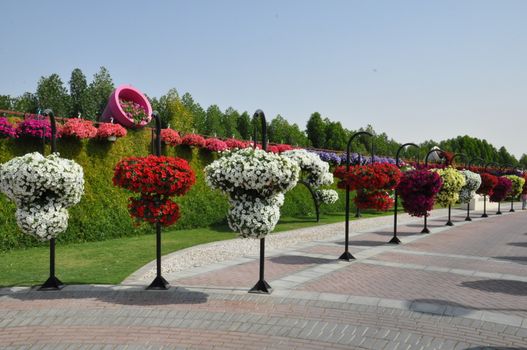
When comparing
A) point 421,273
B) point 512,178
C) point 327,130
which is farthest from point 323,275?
point 327,130

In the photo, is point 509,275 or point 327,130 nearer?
point 509,275

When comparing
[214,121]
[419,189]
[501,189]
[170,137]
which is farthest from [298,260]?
[214,121]

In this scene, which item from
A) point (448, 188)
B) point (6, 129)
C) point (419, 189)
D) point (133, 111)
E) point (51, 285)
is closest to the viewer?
point (51, 285)

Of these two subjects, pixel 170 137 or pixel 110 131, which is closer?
pixel 110 131

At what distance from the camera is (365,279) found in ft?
34.0

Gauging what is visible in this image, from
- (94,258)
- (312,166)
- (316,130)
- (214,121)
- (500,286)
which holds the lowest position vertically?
(94,258)

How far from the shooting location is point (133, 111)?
17625 mm

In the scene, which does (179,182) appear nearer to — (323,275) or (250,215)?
(250,215)

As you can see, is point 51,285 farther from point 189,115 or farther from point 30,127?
point 189,115

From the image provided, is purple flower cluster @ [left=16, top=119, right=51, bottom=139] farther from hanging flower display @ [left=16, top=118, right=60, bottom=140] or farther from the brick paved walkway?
the brick paved walkway

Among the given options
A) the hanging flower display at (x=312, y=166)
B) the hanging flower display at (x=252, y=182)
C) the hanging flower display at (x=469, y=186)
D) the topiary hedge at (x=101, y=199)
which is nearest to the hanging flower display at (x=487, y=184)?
the hanging flower display at (x=469, y=186)

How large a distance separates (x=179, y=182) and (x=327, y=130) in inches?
2160

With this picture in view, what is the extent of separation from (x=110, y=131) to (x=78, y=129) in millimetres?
1223

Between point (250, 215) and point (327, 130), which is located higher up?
point (327, 130)
